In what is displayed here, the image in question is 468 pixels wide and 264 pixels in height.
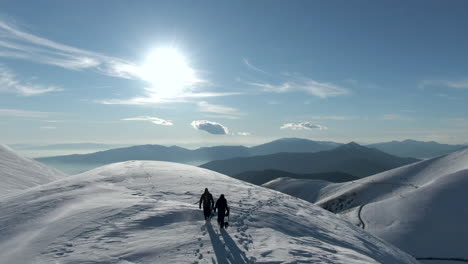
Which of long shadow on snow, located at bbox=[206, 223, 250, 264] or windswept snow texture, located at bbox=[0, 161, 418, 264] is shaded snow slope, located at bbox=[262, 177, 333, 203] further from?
long shadow on snow, located at bbox=[206, 223, 250, 264]

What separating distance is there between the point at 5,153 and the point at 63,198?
67.3 m

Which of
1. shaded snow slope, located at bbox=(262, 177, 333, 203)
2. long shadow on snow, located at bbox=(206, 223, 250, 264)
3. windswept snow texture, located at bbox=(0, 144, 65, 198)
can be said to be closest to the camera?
long shadow on snow, located at bbox=(206, 223, 250, 264)

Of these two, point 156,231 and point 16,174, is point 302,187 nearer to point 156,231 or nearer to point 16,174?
point 16,174

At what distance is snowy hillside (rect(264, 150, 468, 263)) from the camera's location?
39250mm

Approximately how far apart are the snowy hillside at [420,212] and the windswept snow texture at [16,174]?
53.8 meters

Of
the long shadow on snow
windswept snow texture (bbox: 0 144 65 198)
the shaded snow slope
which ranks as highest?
windswept snow texture (bbox: 0 144 65 198)

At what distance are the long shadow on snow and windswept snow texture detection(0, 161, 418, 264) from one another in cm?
4

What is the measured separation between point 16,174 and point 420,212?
2813 inches

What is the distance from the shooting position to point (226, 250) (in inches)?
510

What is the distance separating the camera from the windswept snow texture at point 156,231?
12.3 m

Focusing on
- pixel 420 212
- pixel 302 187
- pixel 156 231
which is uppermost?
pixel 156 231

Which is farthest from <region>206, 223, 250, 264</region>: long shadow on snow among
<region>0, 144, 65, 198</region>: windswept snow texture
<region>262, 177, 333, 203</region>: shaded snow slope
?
<region>262, 177, 333, 203</region>: shaded snow slope

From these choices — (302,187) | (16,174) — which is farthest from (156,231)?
(302,187)

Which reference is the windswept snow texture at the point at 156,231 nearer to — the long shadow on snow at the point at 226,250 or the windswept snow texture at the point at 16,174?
the long shadow on snow at the point at 226,250
